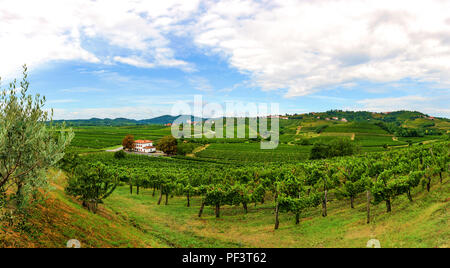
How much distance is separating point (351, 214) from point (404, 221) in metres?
6.51

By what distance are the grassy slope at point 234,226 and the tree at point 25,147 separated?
11.5ft

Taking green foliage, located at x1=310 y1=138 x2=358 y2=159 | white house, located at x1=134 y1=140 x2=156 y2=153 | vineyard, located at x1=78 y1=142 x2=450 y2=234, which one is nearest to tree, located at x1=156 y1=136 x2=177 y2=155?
white house, located at x1=134 y1=140 x2=156 y2=153

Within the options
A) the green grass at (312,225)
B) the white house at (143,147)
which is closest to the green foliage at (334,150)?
the green grass at (312,225)

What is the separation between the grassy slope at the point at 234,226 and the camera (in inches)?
655

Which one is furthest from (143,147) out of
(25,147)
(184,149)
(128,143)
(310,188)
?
(25,147)

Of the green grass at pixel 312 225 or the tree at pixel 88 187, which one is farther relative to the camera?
the tree at pixel 88 187

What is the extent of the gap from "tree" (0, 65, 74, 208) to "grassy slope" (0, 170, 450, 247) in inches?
138

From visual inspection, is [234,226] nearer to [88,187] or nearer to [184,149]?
[88,187]

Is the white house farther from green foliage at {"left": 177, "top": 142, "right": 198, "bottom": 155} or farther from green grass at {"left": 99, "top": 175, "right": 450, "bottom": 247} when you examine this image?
green grass at {"left": 99, "top": 175, "right": 450, "bottom": 247}

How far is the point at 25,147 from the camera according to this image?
1155 cm

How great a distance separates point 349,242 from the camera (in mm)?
21250

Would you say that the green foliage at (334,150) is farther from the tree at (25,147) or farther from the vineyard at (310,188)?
the tree at (25,147)

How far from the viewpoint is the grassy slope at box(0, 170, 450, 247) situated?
655 inches
